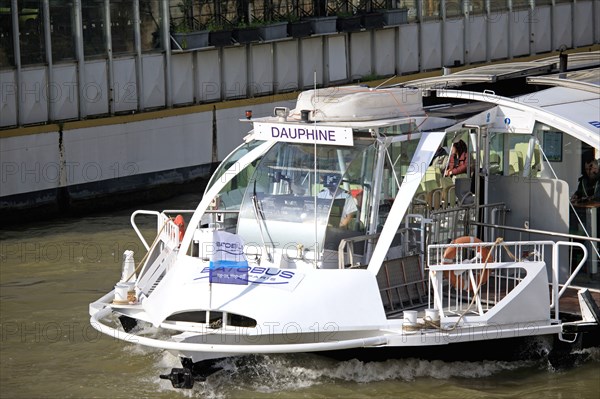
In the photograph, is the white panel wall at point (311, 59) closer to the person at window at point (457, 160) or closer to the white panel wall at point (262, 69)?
the white panel wall at point (262, 69)

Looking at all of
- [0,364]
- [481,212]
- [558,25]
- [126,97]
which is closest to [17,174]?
[126,97]

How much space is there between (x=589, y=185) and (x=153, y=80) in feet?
42.9

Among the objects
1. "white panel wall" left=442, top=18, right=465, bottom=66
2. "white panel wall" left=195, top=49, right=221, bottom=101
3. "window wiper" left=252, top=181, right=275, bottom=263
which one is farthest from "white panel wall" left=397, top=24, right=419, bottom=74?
"window wiper" left=252, top=181, right=275, bottom=263

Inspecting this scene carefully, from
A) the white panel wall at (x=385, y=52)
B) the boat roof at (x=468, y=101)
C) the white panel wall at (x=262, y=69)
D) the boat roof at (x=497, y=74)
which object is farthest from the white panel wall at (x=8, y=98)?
the white panel wall at (x=385, y=52)

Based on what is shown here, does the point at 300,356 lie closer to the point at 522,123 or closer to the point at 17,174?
the point at 522,123

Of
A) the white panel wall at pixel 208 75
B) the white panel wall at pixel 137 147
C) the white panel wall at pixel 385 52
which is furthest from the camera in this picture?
the white panel wall at pixel 385 52

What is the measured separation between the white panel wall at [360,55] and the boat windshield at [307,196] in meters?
16.2

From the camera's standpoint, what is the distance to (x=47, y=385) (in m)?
14.2

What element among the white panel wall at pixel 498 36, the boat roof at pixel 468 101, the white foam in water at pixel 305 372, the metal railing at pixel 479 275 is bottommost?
the white foam in water at pixel 305 372

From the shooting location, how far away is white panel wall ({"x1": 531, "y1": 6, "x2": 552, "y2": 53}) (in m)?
34.5

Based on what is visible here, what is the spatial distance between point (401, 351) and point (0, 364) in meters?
4.77

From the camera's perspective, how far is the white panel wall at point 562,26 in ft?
114

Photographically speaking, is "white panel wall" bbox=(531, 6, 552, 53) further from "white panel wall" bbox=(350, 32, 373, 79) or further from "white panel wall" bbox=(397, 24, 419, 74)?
"white panel wall" bbox=(350, 32, 373, 79)

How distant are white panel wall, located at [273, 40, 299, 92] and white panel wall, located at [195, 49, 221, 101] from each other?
167 centimetres
